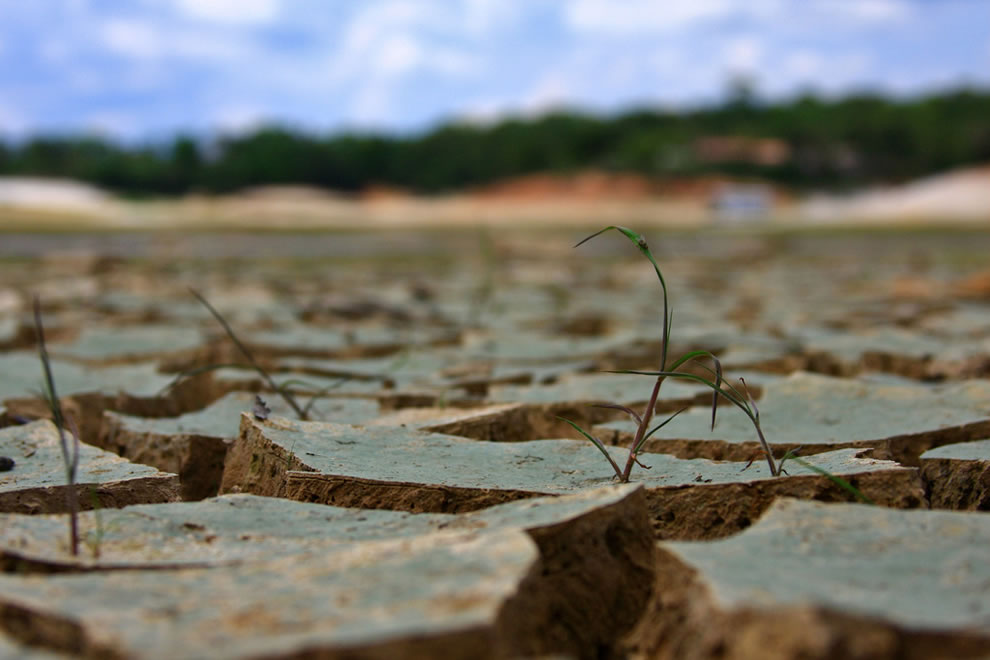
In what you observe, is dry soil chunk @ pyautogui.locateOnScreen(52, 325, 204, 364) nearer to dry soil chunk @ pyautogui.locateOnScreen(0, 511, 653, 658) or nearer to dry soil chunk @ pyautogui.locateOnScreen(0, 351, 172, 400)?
dry soil chunk @ pyautogui.locateOnScreen(0, 351, 172, 400)

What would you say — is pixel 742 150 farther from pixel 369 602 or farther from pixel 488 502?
pixel 369 602

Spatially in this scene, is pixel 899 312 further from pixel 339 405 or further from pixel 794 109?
pixel 794 109

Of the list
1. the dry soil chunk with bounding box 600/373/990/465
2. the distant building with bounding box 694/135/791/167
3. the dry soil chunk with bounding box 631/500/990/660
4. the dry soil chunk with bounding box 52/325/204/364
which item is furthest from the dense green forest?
the dry soil chunk with bounding box 631/500/990/660

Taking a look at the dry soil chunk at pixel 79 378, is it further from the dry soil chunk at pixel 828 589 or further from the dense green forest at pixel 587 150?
the dense green forest at pixel 587 150

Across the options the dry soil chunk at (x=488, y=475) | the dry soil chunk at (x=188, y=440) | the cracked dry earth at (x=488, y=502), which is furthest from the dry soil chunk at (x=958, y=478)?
the dry soil chunk at (x=188, y=440)

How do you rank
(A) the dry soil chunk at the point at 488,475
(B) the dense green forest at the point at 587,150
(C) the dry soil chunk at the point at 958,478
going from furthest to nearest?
(B) the dense green forest at the point at 587,150 → (C) the dry soil chunk at the point at 958,478 → (A) the dry soil chunk at the point at 488,475

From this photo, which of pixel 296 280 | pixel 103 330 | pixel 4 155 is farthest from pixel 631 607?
pixel 4 155

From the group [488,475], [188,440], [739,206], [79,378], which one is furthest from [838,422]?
[739,206]
